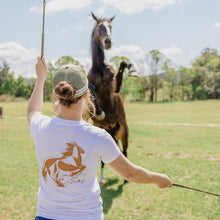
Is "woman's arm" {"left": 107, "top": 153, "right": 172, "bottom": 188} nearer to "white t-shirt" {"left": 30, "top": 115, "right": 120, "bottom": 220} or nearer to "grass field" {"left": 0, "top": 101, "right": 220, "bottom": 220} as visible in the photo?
"white t-shirt" {"left": 30, "top": 115, "right": 120, "bottom": 220}

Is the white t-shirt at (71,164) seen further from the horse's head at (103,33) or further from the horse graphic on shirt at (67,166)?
the horse's head at (103,33)

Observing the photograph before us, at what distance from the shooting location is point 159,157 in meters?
8.00

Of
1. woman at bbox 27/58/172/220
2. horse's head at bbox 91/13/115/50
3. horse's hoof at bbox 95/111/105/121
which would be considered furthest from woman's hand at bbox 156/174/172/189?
horse's head at bbox 91/13/115/50

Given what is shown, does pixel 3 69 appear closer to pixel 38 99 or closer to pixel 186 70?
pixel 186 70

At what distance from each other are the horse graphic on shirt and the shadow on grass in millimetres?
3091

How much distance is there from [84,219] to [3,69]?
6789cm

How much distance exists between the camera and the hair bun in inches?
57.7

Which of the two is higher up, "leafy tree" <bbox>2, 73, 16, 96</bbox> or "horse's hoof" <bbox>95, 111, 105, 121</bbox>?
"leafy tree" <bbox>2, 73, 16, 96</bbox>

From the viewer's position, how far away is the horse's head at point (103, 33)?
4766 millimetres

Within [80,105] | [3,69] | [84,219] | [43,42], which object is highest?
[3,69]

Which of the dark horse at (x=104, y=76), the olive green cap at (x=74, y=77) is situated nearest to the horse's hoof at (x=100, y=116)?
the dark horse at (x=104, y=76)

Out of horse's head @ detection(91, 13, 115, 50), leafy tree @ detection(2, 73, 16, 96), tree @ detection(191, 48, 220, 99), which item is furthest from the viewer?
leafy tree @ detection(2, 73, 16, 96)

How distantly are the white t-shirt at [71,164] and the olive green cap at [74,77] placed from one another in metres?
0.20

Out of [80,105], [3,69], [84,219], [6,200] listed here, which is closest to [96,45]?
[6,200]
